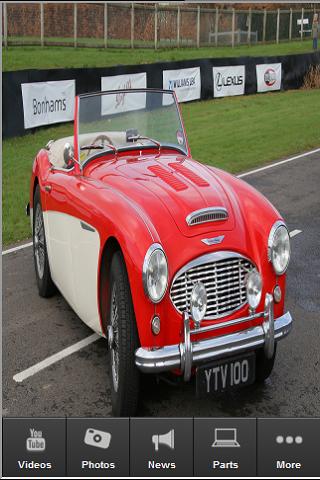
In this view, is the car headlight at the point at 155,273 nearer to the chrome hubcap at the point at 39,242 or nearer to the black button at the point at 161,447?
the black button at the point at 161,447

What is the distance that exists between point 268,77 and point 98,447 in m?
23.7

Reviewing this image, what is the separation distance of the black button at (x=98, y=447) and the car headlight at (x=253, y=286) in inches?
56.6

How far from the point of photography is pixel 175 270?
4590 millimetres

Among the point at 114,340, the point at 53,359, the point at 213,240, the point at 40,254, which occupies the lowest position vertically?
the point at 53,359

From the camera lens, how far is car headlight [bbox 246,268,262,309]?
478cm

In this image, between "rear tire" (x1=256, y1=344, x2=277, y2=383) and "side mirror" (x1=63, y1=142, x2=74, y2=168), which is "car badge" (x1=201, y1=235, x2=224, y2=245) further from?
"side mirror" (x1=63, y1=142, x2=74, y2=168)

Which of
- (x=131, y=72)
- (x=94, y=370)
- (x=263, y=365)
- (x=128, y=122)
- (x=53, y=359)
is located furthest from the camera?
(x=131, y=72)

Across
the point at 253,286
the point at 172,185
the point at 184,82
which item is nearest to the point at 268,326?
the point at 253,286

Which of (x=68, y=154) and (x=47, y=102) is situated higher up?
(x=68, y=154)

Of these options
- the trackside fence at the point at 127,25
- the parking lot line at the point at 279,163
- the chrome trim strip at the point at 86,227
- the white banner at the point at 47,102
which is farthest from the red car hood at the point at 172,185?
the trackside fence at the point at 127,25

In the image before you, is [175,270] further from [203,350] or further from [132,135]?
[132,135]

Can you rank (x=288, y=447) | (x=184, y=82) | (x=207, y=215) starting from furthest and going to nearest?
(x=184, y=82), (x=207, y=215), (x=288, y=447)

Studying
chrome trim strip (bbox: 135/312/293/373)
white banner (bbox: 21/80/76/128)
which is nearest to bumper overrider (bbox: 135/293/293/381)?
chrome trim strip (bbox: 135/312/293/373)

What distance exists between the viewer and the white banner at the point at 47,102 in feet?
55.8
